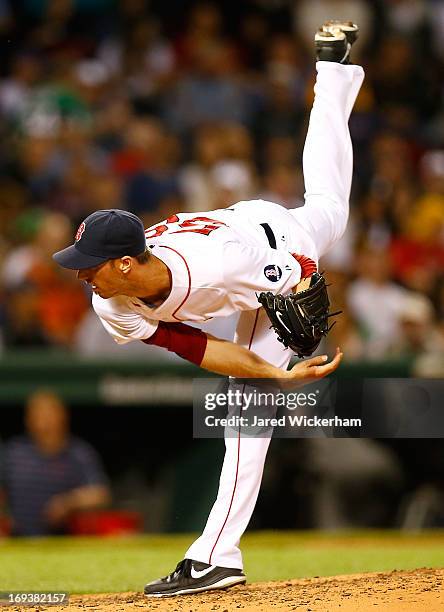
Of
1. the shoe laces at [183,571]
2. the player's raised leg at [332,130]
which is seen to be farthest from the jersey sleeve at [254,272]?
the shoe laces at [183,571]

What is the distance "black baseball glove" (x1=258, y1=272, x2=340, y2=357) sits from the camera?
4320 millimetres

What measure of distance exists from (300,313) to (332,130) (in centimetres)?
138

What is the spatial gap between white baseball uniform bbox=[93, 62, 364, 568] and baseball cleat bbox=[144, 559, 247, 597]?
30 millimetres

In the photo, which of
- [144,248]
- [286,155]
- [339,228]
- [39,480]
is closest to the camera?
[144,248]

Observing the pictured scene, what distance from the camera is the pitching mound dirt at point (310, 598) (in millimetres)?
4219

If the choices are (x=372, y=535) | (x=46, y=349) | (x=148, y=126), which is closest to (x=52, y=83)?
(x=148, y=126)

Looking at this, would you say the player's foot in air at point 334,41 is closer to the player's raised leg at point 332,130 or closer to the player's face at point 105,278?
the player's raised leg at point 332,130

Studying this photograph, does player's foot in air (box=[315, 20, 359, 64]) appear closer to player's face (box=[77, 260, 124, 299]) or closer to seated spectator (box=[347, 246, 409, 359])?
player's face (box=[77, 260, 124, 299])

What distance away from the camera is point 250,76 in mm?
10648

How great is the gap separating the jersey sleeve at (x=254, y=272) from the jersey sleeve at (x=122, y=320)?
33cm

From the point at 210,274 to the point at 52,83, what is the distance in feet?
19.7

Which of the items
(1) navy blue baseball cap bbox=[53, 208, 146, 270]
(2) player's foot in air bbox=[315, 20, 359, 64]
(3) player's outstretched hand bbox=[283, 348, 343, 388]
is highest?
(2) player's foot in air bbox=[315, 20, 359, 64]

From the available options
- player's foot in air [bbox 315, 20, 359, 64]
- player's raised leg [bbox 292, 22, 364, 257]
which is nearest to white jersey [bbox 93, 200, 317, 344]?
player's raised leg [bbox 292, 22, 364, 257]

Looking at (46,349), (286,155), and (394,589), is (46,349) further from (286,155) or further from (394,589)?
(394,589)
